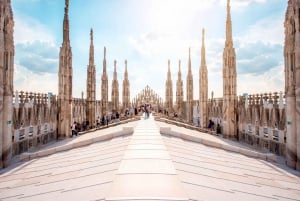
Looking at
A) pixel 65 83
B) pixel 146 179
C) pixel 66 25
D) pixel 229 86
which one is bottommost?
pixel 146 179

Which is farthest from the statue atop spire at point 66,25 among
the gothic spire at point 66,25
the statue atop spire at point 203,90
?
the statue atop spire at point 203,90

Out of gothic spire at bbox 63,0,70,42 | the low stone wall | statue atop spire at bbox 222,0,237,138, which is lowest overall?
the low stone wall

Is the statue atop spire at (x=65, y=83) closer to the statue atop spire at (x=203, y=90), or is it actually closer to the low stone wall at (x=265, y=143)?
the low stone wall at (x=265, y=143)

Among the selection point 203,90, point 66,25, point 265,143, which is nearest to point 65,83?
point 66,25

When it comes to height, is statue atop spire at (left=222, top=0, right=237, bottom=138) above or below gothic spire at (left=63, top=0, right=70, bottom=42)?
below

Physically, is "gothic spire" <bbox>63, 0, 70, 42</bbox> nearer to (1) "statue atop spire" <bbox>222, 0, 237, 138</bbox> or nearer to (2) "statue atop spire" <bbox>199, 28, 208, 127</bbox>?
(1) "statue atop spire" <bbox>222, 0, 237, 138</bbox>

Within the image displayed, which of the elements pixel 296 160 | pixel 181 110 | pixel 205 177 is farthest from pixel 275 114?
pixel 181 110

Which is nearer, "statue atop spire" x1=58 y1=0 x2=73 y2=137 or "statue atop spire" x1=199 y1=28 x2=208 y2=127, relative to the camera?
"statue atop spire" x1=58 y1=0 x2=73 y2=137

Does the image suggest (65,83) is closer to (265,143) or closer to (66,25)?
(66,25)

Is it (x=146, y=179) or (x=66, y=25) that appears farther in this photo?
(x=66, y=25)

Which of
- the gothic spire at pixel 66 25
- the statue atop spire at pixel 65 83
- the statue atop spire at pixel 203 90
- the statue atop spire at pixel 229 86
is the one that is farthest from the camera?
the statue atop spire at pixel 203 90

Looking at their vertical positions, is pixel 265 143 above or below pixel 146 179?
below

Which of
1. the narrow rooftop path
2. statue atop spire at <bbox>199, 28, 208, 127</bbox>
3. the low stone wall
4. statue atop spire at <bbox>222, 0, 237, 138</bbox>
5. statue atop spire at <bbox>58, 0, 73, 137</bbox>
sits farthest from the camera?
statue atop spire at <bbox>199, 28, 208, 127</bbox>

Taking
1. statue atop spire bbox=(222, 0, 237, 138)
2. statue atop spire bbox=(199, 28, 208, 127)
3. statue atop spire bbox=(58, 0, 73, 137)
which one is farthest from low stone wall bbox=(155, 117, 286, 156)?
statue atop spire bbox=(58, 0, 73, 137)
